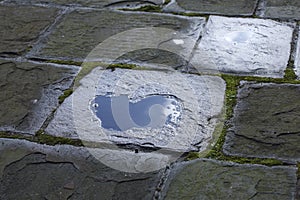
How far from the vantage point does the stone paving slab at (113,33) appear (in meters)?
2.87

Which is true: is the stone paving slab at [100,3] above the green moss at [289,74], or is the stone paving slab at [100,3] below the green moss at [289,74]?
below

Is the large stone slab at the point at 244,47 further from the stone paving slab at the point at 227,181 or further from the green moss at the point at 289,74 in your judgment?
the stone paving slab at the point at 227,181

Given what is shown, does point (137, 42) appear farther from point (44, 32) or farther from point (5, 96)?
point (5, 96)

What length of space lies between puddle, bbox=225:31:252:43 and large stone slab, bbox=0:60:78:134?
0.77 m

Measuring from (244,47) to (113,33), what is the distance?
639 millimetres

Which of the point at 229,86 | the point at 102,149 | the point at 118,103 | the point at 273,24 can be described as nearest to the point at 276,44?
the point at 273,24

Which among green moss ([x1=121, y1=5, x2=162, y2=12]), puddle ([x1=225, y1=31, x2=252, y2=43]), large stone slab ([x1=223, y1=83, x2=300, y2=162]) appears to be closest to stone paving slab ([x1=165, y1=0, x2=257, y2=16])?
green moss ([x1=121, y1=5, x2=162, y2=12])

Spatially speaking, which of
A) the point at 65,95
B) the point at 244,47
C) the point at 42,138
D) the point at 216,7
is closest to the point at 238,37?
the point at 244,47

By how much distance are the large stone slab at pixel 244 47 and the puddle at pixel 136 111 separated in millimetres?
310

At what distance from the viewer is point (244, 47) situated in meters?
2.85

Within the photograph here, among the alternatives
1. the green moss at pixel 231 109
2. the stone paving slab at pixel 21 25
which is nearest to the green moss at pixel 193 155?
the green moss at pixel 231 109

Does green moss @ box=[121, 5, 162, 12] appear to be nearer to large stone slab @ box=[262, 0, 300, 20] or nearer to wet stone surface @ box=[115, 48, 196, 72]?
wet stone surface @ box=[115, 48, 196, 72]

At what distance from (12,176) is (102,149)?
13.0 inches

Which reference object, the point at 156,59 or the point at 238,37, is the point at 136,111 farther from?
the point at 238,37
